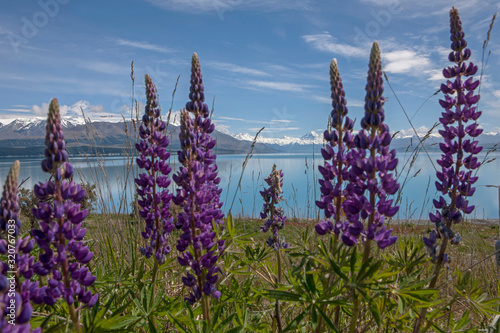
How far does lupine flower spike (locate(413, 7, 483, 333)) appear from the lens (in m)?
2.13

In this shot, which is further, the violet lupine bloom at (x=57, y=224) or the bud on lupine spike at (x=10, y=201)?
the violet lupine bloom at (x=57, y=224)

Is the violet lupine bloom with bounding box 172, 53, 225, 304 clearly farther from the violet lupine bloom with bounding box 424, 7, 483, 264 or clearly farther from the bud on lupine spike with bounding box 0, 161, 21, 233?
the violet lupine bloom with bounding box 424, 7, 483, 264

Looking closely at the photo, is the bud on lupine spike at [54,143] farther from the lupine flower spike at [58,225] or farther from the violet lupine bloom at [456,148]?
the violet lupine bloom at [456,148]

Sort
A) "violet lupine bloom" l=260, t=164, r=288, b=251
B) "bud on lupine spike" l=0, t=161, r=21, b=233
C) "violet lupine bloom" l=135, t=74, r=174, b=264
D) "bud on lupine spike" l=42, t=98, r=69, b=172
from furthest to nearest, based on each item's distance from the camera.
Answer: "violet lupine bloom" l=260, t=164, r=288, b=251, "violet lupine bloom" l=135, t=74, r=174, b=264, "bud on lupine spike" l=42, t=98, r=69, b=172, "bud on lupine spike" l=0, t=161, r=21, b=233

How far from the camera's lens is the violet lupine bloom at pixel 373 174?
1704 millimetres

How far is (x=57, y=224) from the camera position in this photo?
4.97 feet

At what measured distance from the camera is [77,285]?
5.18 feet

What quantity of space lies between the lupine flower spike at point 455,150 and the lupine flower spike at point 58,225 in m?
1.90

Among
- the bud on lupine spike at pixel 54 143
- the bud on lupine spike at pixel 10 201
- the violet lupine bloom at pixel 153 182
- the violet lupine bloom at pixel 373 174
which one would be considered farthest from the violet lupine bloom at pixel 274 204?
the bud on lupine spike at pixel 10 201

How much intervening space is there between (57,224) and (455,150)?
2294 millimetres

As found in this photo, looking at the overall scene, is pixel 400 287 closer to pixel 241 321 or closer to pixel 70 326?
pixel 241 321

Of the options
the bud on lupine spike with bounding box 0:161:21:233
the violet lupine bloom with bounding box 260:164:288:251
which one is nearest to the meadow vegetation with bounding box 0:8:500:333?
the bud on lupine spike with bounding box 0:161:21:233

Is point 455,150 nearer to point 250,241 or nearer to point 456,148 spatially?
point 456,148

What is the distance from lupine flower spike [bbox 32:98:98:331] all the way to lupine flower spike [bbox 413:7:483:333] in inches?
75.0
